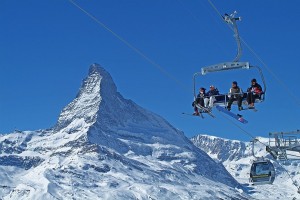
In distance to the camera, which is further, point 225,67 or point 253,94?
point 253,94

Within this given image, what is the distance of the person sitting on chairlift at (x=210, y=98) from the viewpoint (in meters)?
37.9

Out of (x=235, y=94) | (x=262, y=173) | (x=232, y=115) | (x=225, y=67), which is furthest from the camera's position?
(x=262, y=173)

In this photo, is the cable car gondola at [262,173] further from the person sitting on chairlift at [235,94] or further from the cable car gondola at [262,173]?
the person sitting on chairlift at [235,94]

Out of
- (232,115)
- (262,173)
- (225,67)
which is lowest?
(262,173)

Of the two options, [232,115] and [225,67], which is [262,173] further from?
[225,67]

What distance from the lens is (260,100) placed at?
3603cm

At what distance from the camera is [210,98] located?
3794 cm

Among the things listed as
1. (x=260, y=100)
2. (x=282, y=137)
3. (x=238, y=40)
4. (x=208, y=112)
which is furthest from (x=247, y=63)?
(x=282, y=137)

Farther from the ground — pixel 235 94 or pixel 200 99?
pixel 200 99

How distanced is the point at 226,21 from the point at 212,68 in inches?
109

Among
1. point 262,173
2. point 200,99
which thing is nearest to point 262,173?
point 262,173

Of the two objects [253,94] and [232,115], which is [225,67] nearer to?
[253,94]

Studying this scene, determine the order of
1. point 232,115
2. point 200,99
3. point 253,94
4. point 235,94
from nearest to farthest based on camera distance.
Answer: point 253,94, point 235,94, point 232,115, point 200,99

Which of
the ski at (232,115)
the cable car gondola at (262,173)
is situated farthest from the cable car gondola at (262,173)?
the ski at (232,115)
